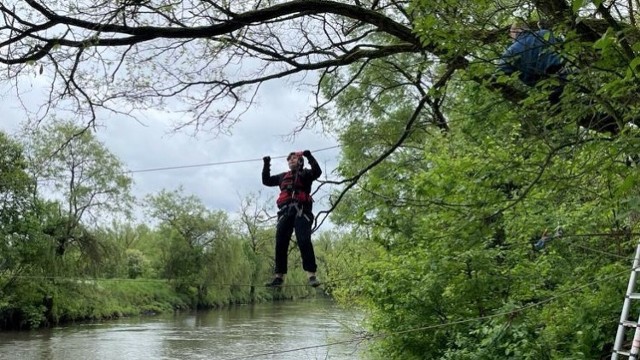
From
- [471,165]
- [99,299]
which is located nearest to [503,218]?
[471,165]

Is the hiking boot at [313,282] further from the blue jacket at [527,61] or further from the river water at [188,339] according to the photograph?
the river water at [188,339]

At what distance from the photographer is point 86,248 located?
87.2 ft

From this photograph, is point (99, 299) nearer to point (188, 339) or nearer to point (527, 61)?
point (188, 339)

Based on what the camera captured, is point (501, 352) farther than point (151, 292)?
No

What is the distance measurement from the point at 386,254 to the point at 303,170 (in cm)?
325

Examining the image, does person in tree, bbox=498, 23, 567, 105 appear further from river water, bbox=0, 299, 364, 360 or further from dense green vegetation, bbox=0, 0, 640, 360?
river water, bbox=0, 299, 364, 360

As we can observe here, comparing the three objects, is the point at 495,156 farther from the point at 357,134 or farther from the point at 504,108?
the point at 357,134

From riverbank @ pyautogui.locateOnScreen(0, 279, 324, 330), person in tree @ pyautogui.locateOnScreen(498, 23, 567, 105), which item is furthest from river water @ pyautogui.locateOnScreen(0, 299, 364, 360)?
person in tree @ pyautogui.locateOnScreen(498, 23, 567, 105)

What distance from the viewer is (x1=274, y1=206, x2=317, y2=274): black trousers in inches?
221

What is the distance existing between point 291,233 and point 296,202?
428mm

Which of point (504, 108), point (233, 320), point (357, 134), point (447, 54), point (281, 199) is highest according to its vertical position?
point (357, 134)

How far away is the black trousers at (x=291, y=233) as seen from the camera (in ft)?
18.5

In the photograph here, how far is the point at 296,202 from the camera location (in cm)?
561

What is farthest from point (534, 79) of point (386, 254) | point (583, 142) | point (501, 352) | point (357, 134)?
point (357, 134)
